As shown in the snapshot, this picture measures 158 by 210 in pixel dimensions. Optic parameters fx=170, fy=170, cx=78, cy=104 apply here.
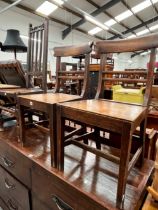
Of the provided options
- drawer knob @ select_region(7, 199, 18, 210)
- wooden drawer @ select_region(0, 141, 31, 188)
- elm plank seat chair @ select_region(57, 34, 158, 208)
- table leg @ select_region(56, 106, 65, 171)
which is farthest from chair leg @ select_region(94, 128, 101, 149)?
drawer knob @ select_region(7, 199, 18, 210)

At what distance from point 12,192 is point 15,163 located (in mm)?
269

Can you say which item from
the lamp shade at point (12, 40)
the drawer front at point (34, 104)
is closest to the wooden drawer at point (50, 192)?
the drawer front at point (34, 104)

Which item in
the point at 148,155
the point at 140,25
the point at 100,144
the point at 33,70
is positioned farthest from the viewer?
the point at 140,25

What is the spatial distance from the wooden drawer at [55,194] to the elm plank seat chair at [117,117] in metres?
0.09

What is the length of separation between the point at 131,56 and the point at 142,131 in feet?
49.6

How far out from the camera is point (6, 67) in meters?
1.82

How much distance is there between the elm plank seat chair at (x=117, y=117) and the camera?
702 mm

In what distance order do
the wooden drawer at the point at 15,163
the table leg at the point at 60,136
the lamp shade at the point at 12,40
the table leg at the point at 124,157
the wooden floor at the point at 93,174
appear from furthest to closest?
the lamp shade at the point at 12,40
the wooden drawer at the point at 15,163
the table leg at the point at 60,136
the wooden floor at the point at 93,174
the table leg at the point at 124,157

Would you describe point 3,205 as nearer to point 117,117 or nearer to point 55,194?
point 55,194

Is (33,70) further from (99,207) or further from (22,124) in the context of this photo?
(99,207)

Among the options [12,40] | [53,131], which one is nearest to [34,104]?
[53,131]

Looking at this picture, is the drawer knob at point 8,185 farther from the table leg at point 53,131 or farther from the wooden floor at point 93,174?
the table leg at point 53,131

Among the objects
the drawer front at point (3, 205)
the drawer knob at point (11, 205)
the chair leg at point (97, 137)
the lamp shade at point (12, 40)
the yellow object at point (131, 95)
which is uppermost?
the lamp shade at point (12, 40)

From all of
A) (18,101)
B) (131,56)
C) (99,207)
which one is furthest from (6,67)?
(131,56)
